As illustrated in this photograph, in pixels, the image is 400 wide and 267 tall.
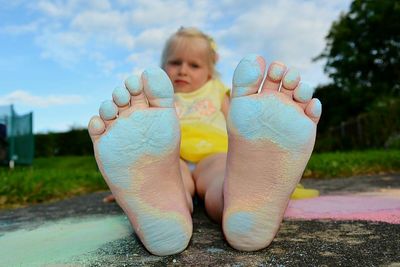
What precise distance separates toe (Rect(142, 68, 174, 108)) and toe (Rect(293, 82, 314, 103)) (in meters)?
0.25

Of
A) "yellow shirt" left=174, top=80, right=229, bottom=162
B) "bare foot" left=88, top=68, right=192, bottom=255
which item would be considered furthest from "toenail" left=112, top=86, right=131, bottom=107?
"yellow shirt" left=174, top=80, right=229, bottom=162

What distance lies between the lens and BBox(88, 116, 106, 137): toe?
86 cm

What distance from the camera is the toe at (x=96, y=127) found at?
2.83 ft

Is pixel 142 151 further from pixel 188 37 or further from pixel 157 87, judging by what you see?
pixel 188 37

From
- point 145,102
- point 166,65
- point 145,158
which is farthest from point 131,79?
point 166,65

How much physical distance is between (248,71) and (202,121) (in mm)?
798

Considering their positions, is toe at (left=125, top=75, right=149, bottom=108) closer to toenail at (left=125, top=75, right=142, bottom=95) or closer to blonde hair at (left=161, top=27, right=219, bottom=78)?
toenail at (left=125, top=75, right=142, bottom=95)

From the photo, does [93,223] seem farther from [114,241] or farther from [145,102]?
[145,102]

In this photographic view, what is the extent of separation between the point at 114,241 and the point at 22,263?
0.65 feet

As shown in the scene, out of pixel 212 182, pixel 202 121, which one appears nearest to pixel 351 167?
pixel 202 121

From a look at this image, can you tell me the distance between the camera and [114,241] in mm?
962

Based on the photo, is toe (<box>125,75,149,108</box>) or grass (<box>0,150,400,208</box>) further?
grass (<box>0,150,400,208</box>)

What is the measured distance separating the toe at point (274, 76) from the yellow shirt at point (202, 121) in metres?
0.60

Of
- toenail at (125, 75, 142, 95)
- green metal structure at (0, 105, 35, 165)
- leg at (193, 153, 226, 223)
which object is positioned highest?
toenail at (125, 75, 142, 95)
